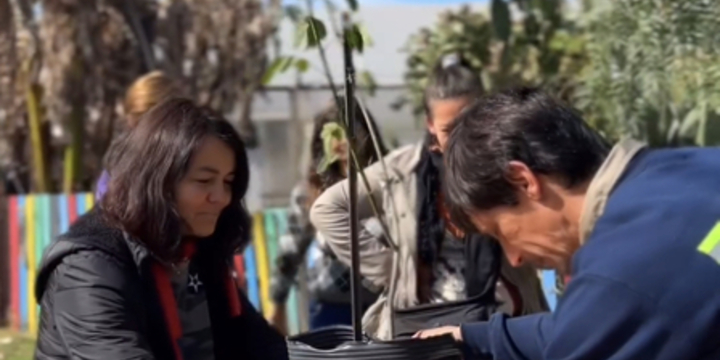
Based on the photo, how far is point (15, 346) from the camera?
9.89m

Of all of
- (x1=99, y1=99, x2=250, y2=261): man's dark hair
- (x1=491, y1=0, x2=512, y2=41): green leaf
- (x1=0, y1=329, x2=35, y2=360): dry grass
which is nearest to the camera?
(x1=99, y1=99, x2=250, y2=261): man's dark hair

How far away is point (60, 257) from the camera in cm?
336

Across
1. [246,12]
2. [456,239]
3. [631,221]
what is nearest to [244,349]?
[456,239]

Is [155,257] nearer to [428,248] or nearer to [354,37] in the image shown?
[354,37]

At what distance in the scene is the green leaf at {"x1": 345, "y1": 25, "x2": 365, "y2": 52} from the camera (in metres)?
4.00

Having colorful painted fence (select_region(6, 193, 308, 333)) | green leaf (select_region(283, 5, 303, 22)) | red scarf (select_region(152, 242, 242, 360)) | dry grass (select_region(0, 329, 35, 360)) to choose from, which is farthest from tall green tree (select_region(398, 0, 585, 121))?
red scarf (select_region(152, 242, 242, 360))

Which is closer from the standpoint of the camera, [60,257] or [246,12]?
[60,257]

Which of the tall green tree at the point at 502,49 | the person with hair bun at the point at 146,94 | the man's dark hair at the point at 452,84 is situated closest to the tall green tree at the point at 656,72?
the tall green tree at the point at 502,49

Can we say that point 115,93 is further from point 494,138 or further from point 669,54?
point 494,138

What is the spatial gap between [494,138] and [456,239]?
190 centimetres

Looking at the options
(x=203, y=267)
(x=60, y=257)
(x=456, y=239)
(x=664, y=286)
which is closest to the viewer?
(x=664, y=286)

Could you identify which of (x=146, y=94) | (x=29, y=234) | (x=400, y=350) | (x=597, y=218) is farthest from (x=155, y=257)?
(x=29, y=234)

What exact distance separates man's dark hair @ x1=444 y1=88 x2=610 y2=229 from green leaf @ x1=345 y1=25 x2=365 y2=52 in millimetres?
1069

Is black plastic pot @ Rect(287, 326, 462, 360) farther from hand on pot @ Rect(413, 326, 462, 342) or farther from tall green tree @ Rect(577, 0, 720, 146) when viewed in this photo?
tall green tree @ Rect(577, 0, 720, 146)
